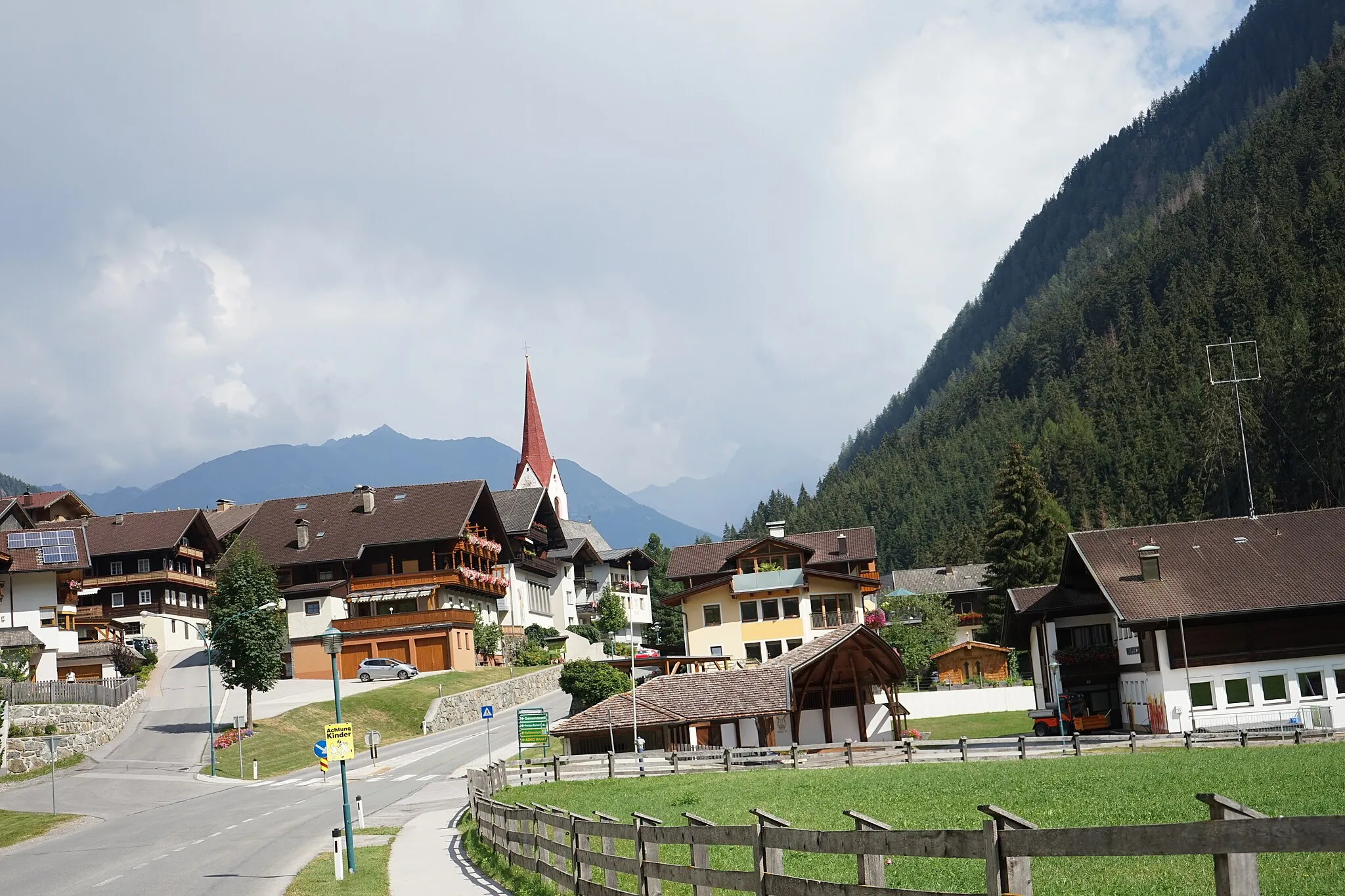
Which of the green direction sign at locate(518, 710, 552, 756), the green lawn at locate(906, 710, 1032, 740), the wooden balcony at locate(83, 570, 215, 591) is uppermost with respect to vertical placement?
the wooden balcony at locate(83, 570, 215, 591)

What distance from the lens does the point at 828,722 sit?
51.8 meters

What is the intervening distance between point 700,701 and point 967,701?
24.2 metres

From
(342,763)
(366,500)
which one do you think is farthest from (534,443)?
(342,763)

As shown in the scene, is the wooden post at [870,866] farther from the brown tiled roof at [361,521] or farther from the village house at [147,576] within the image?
the village house at [147,576]

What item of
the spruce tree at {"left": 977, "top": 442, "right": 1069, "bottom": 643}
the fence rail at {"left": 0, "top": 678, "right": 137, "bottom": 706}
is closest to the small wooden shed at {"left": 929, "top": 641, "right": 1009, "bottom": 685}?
the spruce tree at {"left": 977, "top": 442, "right": 1069, "bottom": 643}

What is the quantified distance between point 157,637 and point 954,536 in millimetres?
101453

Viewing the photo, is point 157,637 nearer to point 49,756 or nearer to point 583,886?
point 49,756

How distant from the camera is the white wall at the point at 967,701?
67250 mm

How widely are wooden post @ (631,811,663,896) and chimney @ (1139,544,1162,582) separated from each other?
37672mm

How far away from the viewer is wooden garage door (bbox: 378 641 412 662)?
252ft

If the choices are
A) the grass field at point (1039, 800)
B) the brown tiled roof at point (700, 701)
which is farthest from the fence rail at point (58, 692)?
the grass field at point (1039, 800)

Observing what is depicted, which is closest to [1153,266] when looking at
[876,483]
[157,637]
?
[876,483]

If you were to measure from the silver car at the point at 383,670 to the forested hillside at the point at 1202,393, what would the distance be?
6778 cm

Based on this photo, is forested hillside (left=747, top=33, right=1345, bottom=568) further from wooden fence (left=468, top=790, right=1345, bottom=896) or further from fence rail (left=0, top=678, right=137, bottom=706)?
wooden fence (left=468, top=790, right=1345, bottom=896)
